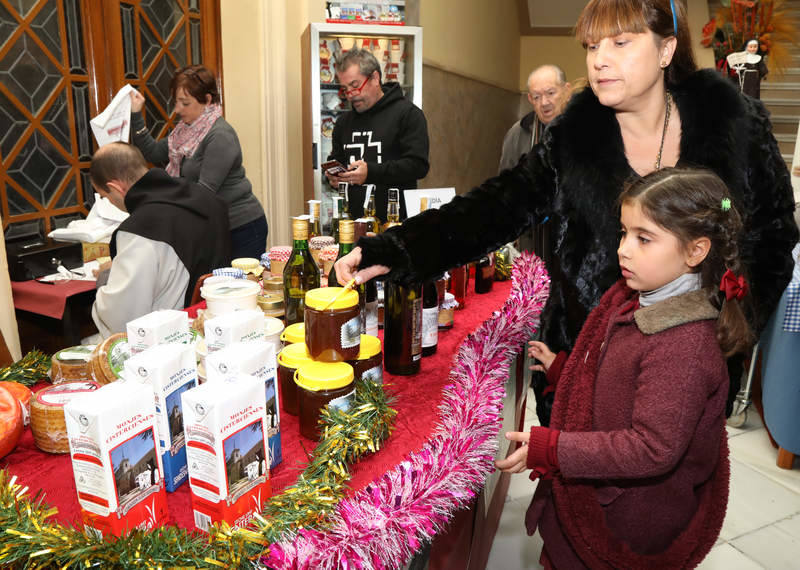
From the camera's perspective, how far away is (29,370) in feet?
4.46

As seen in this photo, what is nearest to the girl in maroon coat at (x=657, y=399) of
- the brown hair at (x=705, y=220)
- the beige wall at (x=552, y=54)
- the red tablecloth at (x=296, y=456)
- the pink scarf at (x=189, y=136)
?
the brown hair at (x=705, y=220)

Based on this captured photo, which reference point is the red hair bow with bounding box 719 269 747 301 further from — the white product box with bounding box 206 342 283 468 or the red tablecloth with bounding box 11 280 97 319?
the red tablecloth with bounding box 11 280 97 319

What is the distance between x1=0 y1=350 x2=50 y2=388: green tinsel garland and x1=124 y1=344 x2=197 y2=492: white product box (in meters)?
0.57

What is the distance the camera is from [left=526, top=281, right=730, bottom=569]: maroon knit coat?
107 cm

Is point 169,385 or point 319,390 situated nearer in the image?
point 169,385

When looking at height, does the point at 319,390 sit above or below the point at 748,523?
above

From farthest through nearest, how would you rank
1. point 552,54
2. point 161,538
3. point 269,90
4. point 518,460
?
point 552,54 < point 269,90 < point 518,460 < point 161,538

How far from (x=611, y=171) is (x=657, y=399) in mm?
636

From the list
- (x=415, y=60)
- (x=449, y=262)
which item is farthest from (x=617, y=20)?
(x=415, y=60)

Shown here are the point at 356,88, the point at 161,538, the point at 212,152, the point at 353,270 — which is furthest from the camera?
the point at 356,88

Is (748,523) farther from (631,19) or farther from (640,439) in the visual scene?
(631,19)

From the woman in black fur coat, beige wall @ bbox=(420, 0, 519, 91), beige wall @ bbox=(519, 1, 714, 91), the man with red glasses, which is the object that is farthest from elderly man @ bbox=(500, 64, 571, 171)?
beige wall @ bbox=(519, 1, 714, 91)

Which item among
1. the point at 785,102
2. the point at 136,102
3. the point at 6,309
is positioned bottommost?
the point at 6,309

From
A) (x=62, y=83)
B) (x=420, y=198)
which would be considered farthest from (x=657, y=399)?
(x=62, y=83)
